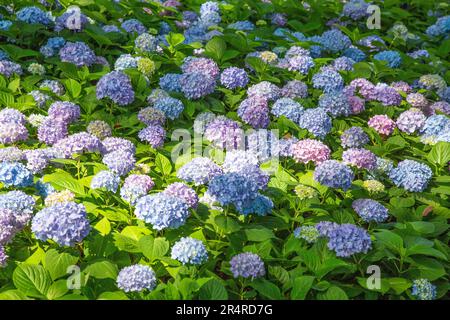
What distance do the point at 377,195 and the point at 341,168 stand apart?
401 mm

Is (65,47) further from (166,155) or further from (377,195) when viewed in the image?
(377,195)

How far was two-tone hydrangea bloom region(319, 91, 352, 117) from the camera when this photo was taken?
509cm

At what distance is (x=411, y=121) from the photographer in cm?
506

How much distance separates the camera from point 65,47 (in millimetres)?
5461

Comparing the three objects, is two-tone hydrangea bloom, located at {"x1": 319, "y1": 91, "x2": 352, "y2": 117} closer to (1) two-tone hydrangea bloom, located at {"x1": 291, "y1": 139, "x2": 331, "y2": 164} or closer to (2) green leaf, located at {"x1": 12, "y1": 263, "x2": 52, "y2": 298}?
(1) two-tone hydrangea bloom, located at {"x1": 291, "y1": 139, "x2": 331, "y2": 164}

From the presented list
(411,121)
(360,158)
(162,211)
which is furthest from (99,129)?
(411,121)

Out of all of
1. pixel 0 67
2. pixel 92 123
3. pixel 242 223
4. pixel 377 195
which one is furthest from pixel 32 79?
pixel 377 195

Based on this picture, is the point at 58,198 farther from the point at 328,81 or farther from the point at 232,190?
the point at 328,81

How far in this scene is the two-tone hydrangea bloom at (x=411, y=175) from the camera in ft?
14.3

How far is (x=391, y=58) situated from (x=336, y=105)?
52.7 inches

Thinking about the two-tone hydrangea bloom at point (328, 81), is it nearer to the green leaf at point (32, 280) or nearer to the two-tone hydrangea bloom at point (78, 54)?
the two-tone hydrangea bloom at point (78, 54)

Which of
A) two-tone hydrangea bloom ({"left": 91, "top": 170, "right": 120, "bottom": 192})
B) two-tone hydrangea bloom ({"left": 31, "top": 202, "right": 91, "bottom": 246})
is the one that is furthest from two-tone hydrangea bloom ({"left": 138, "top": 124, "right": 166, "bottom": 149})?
two-tone hydrangea bloom ({"left": 31, "top": 202, "right": 91, "bottom": 246})

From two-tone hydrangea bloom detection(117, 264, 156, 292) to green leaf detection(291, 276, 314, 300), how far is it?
0.70m
